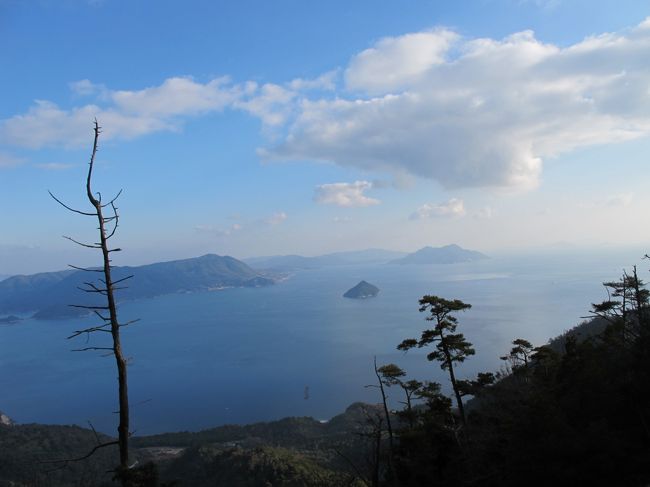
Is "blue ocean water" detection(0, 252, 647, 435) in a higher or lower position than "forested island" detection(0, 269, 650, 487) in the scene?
lower

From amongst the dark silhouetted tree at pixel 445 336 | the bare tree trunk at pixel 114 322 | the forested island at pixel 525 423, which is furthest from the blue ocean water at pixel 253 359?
the bare tree trunk at pixel 114 322

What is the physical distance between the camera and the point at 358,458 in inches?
1764

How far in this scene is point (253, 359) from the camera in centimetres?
10588

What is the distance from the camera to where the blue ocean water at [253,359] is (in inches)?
3127

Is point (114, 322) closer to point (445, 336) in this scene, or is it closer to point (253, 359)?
point (445, 336)

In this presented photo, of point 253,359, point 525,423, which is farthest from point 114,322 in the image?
point 253,359

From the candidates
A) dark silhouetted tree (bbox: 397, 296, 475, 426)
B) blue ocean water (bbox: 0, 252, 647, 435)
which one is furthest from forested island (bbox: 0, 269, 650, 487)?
blue ocean water (bbox: 0, 252, 647, 435)

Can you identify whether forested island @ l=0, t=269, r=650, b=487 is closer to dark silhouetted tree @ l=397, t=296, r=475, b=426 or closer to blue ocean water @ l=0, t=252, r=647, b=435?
dark silhouetted tree @ l=397, t=296, r=475, b=426

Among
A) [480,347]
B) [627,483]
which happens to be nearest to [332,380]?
[480,347]

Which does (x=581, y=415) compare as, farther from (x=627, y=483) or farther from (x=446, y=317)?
(x=446, y=317)

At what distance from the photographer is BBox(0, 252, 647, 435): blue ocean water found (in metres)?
79.4

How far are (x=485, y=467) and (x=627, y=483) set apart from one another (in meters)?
4.35

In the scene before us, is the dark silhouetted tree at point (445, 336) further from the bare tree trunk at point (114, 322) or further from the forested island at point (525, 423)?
the bare tree trunk at point (114, 322)

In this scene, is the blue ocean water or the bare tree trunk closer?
the bare tree trunk
